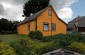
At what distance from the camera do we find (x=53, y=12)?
2978 cm

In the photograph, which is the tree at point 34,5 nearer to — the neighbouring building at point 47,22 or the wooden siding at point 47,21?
the neighbouring building at point 47,22

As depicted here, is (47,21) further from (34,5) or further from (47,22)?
(34,5)

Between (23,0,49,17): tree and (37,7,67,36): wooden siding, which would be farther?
(23,0,49,17): tree

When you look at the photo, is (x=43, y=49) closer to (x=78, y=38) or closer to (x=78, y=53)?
(x=78, y=53)

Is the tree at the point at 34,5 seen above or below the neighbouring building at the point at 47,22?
above

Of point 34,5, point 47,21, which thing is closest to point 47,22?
point 47,21

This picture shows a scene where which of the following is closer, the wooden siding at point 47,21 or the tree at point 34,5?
the wooden siding at point 47,21

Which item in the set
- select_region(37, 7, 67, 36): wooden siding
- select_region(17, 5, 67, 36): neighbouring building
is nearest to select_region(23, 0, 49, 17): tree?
select_region(17, 5, 67, 36): neighbouring building

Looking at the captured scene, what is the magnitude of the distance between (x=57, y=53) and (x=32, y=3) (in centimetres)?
4587

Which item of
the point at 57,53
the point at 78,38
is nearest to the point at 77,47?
the point at 57,53

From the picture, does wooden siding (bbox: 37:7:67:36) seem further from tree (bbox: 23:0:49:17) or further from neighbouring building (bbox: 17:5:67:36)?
tree (bbox: 23:0:49:17)

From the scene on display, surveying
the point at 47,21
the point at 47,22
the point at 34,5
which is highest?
the point at 34,5

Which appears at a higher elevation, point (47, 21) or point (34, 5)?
point (34, 5)

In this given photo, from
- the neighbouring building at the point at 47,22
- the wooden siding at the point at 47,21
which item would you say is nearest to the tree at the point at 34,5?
the neighbouring building at the point at 47,22
